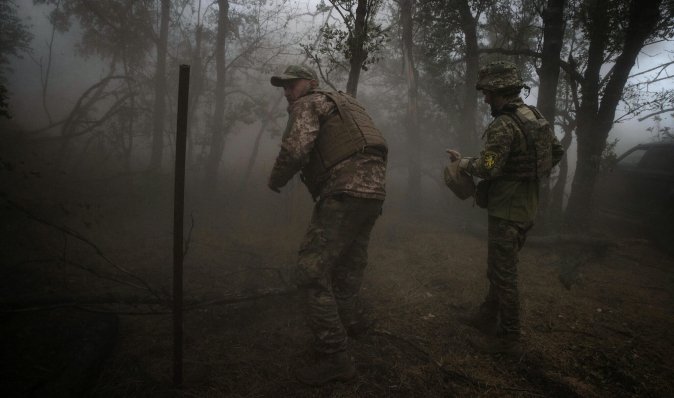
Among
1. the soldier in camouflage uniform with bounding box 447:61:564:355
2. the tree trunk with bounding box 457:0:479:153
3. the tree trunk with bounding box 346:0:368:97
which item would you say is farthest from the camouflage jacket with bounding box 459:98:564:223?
the tree trunk with bounding box 457:0:479:153

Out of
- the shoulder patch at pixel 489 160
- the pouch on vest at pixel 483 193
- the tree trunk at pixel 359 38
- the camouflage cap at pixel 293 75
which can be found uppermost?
the tree trunk at pixel 359 38

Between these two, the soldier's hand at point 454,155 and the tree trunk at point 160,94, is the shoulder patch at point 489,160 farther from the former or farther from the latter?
the tree trunk at point 160,94

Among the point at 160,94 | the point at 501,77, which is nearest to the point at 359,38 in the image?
the point at 501,77

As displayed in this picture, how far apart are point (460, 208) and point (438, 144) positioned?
150 inches

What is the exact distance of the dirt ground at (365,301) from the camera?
2.49 meters

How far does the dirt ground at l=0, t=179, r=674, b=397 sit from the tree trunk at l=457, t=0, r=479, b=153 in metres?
3.68

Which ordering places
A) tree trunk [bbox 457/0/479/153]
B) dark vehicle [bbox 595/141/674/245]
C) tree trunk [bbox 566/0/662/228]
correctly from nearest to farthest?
tree trunk [bbox 566/0/662/228]
dark vehicle [bbox 595/141/674/245]
tree trunk [bbox 457/0/479/153]

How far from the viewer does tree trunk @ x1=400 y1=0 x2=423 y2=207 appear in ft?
30.5

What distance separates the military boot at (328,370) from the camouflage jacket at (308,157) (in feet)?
3.81

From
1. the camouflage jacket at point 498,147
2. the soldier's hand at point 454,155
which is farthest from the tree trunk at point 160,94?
the camouflage jacket at point 498,147

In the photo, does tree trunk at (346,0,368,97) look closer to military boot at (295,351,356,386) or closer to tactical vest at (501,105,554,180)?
tactical vest at (501,105,554,180)

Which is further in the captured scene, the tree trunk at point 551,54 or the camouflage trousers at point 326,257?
the tree trunk at point 551,54

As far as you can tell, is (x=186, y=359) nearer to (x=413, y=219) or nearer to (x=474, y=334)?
(x=474, y=334)

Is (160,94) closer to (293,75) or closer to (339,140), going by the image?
(293,75)
